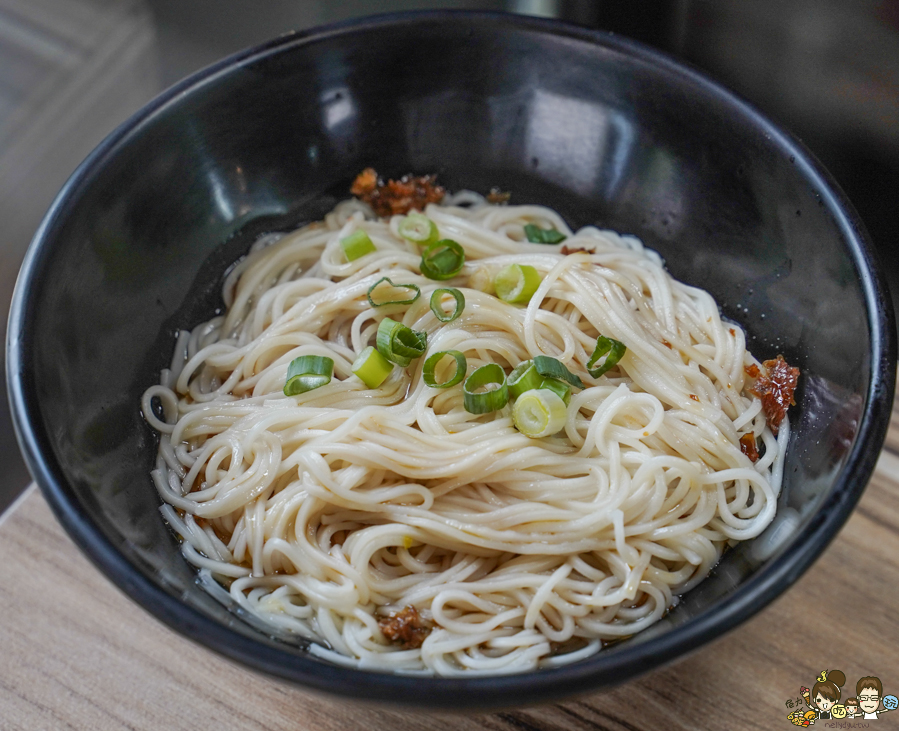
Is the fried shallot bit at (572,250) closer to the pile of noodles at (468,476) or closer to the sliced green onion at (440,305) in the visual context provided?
the pile of noodles at (468,476)

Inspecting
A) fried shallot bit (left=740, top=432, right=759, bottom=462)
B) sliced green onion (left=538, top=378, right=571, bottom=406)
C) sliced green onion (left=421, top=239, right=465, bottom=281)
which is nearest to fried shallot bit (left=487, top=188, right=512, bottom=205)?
sliced green onion (left=421, top=239, right=465, bottom=281)

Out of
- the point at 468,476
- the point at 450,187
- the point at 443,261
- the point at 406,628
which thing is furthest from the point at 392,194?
the point at 406,628

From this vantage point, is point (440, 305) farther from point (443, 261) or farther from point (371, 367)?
point (371, 367)

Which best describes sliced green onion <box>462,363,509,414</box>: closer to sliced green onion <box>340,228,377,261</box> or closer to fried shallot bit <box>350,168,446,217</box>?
sliced green onion <box>340,228,377,261</box>

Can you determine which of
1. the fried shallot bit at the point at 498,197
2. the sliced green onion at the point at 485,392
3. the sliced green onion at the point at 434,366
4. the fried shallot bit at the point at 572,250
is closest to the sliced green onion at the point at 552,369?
the sliced green onion at the point at 485,392

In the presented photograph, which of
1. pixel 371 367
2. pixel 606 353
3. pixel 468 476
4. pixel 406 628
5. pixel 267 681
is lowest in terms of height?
pixel 267 681
